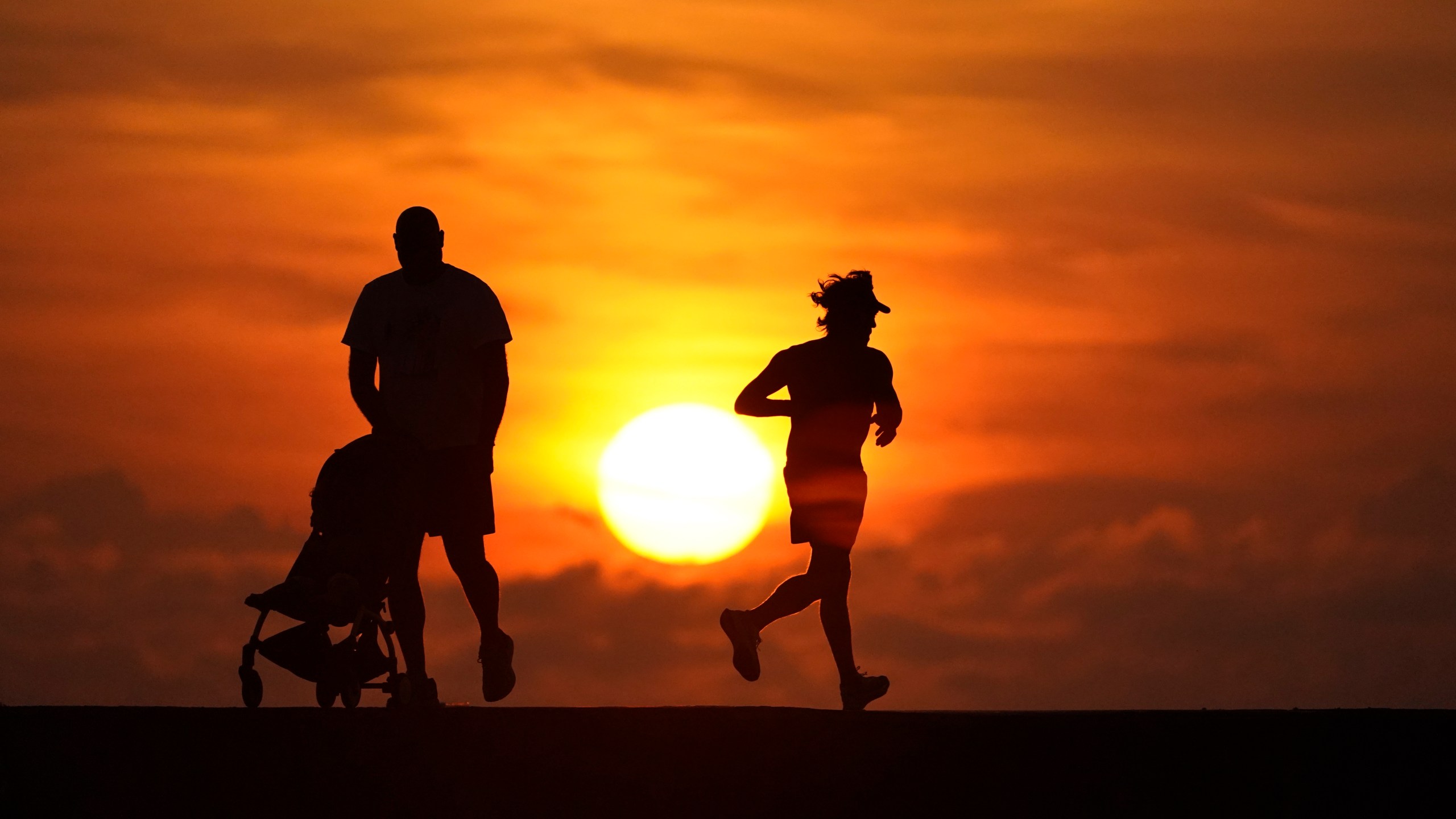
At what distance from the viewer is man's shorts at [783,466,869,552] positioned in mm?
9805

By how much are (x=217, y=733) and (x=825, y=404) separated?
396 cm

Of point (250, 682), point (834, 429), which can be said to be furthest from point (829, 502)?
point (250, 682)

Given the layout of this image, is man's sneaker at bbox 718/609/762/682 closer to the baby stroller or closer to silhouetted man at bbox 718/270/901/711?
silhouetted man at bbox 718/270/901/711

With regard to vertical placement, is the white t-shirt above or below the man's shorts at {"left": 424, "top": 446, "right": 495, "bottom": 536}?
above

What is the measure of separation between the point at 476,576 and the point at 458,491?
0.44m

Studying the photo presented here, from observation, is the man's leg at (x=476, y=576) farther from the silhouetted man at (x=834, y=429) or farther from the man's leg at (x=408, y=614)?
the silhouetted man at (x=834, y=429)

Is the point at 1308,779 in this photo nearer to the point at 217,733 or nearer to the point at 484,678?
the point at 217,733

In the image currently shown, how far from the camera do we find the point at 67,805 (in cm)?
656

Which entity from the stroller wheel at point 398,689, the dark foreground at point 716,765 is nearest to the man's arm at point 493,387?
the stroller wheel at point 398,689

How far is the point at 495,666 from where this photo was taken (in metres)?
9.64

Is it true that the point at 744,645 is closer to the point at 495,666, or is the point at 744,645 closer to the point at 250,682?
the point at 495,666

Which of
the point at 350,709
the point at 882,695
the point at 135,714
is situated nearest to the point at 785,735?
the point at 350,709

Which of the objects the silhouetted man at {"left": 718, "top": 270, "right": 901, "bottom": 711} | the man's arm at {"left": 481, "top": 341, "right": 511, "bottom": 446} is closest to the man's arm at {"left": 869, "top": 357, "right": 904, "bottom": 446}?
the silhouetted man at {"left": 718, "top": 270, "right": 901, "bottom": 711}

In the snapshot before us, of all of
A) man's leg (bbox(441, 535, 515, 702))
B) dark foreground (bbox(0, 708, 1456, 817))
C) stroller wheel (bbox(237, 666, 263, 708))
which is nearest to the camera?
dark foreground (bbox(0, 708, 1456, 817))
